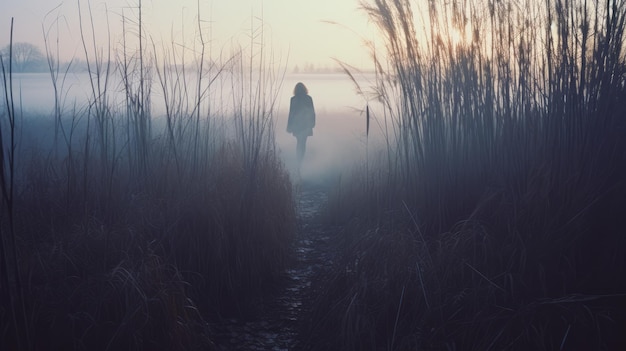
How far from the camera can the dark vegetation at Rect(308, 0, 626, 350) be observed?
5.46 feet

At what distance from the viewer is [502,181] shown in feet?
7.27

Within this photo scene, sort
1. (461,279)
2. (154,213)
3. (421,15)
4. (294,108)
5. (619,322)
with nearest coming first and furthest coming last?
(619,322)
(461,279)
(154,213)
(421,15)
(294,108)

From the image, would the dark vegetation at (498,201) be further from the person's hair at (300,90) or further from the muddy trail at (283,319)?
the person's hair at (300,90)

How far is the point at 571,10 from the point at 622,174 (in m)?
0.73

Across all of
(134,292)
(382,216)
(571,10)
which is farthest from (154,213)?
(571,10)

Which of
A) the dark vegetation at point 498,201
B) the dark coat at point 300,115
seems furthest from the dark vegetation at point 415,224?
the dark coat at point 300,115

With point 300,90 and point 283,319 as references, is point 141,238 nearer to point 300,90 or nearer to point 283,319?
point 283,319

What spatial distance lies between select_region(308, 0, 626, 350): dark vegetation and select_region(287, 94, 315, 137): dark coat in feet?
12.4

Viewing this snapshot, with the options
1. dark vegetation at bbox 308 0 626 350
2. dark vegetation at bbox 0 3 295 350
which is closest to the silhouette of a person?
dark vegetation at bbox 0 3 295 350

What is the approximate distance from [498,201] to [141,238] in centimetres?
160

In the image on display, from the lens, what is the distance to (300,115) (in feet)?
21.4

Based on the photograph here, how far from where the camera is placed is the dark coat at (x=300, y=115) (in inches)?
256

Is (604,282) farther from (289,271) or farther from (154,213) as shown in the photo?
(154,213)

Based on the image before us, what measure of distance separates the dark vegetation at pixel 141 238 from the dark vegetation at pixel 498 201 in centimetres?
51
